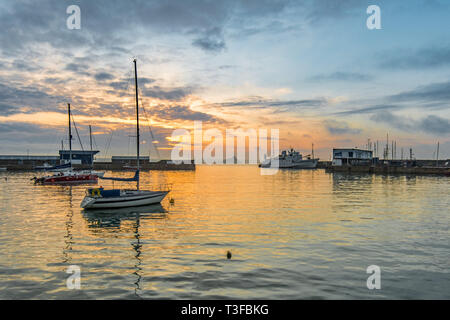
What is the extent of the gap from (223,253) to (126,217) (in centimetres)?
1490

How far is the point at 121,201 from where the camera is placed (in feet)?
107

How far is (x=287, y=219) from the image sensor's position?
28.2m

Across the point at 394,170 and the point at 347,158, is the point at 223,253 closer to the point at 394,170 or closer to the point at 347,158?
the point at 394,170

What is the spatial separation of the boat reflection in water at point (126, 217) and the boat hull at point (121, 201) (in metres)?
0.52

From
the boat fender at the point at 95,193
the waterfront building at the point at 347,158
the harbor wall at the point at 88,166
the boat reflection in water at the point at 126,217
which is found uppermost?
the waterfront building at the point at 347,158

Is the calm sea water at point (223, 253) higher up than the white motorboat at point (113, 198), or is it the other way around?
the white motorboat at point (113, 198)

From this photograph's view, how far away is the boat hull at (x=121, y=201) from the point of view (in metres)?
31.9

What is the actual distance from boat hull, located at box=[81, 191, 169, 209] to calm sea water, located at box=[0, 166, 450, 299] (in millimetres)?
1163

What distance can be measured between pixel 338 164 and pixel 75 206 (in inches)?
5229

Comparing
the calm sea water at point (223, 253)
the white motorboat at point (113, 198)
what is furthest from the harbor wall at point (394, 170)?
the white motorboat at point (113, 198)

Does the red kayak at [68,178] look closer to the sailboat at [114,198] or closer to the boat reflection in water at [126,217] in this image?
the sailboat at [114,198]

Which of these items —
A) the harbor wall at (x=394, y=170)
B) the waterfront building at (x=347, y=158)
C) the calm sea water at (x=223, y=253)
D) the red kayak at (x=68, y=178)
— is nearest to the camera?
the calm sea water at (x=223, y=253)

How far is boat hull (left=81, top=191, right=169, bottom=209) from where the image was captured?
31875mm
